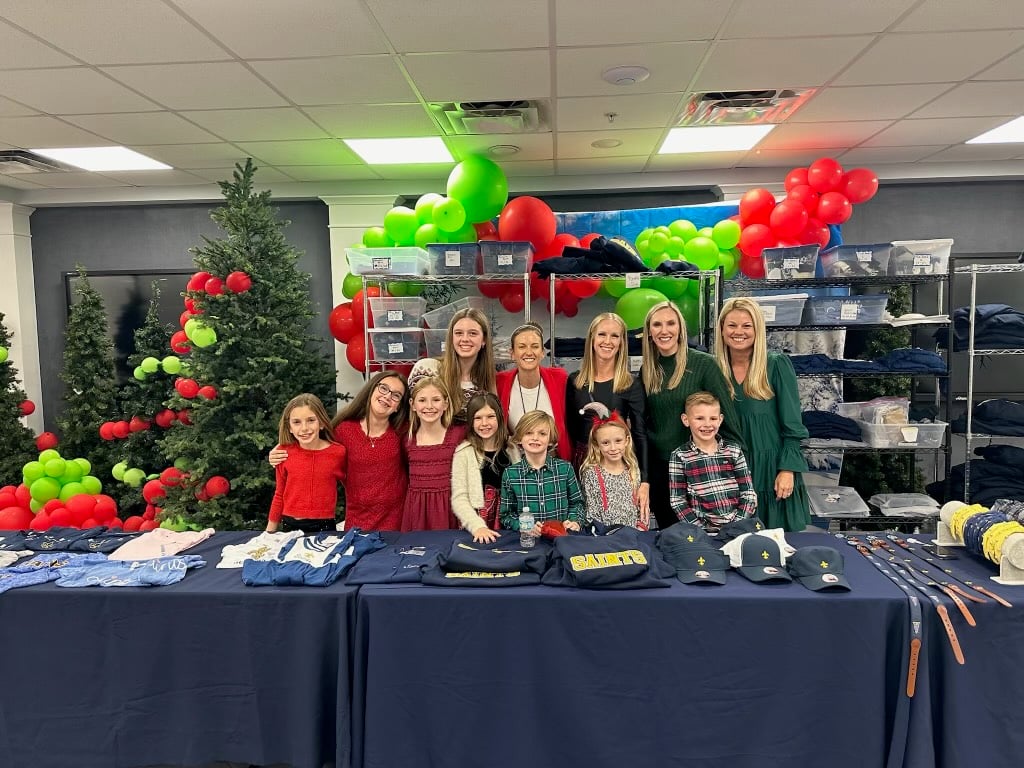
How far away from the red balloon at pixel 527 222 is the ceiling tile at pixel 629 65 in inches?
40.7

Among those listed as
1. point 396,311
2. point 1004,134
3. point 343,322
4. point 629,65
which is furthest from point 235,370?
point 1004,134

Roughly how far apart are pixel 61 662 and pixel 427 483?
135cm

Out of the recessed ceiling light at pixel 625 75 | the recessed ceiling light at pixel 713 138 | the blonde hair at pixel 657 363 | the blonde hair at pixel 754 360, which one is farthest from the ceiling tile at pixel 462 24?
the recessed ceiling light at pixel 713 138

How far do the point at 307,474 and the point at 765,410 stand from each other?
2.06m

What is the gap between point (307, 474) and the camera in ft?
9.12

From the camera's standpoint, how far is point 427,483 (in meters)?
2.69

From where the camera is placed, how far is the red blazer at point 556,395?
9.56 feet

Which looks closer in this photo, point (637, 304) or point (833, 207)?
point (833, 207)

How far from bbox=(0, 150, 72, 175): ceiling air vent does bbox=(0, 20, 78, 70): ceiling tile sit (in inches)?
72.9

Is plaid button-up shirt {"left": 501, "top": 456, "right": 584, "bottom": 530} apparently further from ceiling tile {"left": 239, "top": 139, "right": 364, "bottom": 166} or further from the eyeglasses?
ceiling tile {"left": 239, "top": 139, "right": 364, "bottom": 166}

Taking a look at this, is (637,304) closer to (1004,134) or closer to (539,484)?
(539,484)

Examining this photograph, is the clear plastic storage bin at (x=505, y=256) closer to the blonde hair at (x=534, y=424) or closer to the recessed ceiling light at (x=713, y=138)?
the recessed ceiling light at (x=713, y=138)

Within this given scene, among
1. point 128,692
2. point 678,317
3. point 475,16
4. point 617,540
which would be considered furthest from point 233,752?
point 475,16

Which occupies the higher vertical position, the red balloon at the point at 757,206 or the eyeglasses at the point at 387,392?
the red balloon at the point at 757,206
